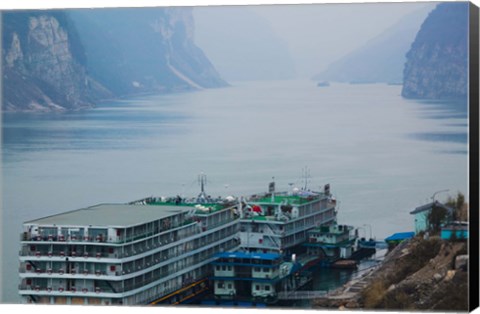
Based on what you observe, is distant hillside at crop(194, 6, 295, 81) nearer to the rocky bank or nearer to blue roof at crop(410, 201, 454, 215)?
blue roof at crop(410, 201, 454, 215)

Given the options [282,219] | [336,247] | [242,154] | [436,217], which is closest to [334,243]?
[336,247]

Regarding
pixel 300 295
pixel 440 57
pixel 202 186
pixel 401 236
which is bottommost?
pixel 300 295

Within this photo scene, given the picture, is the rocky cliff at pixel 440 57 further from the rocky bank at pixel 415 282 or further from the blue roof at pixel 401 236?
the rocky bank at pixel 415 282

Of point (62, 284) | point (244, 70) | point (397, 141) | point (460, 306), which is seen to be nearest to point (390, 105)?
point (397, 141)

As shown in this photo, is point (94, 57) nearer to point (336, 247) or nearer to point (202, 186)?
point (202, 186)

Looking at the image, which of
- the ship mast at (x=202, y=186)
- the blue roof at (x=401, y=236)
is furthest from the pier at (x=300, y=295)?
the ship mast at (x=202, y=186)

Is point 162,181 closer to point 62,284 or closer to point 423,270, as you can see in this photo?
point 62,284

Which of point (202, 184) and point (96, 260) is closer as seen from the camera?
point (96, 260)

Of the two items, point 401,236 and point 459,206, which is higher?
point 459,206
